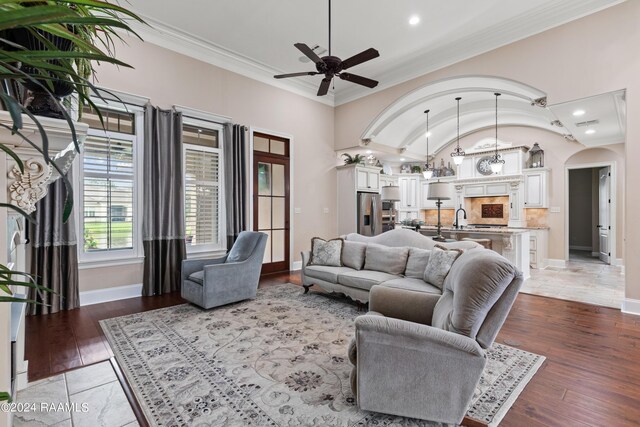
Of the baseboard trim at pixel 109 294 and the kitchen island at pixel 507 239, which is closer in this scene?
the baseboard trim at pixel 109 294

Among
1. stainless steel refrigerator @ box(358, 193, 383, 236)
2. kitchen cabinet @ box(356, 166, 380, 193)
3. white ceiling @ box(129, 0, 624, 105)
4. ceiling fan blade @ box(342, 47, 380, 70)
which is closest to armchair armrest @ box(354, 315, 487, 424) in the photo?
ceiling fan blade @ box(342, 47, 380, 70)

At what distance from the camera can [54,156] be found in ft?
5.10

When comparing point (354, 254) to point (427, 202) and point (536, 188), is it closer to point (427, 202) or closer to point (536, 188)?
point (536, 188)

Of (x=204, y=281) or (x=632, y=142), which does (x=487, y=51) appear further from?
(x=204, y=281)

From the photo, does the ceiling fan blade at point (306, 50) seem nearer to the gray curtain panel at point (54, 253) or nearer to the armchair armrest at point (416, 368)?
the armchair armrest at point (416, 368)

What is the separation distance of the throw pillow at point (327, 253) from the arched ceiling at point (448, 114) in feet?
10.1

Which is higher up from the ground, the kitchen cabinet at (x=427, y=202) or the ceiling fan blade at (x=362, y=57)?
the ceiling fan blade at (x=362, y=57)

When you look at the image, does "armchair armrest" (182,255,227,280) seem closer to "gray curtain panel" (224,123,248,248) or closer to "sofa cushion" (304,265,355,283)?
"gray curtain panel" (224,123,248,248)

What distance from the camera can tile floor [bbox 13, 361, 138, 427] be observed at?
1.81 m

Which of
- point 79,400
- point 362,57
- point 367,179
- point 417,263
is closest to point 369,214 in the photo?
point 367,179

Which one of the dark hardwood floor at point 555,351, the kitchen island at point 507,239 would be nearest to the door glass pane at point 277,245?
the dark hardwood floor at point 555,351

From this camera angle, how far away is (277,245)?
6.15 meters

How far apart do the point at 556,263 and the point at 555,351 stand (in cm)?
568

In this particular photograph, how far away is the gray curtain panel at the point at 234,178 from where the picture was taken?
5.18 m
